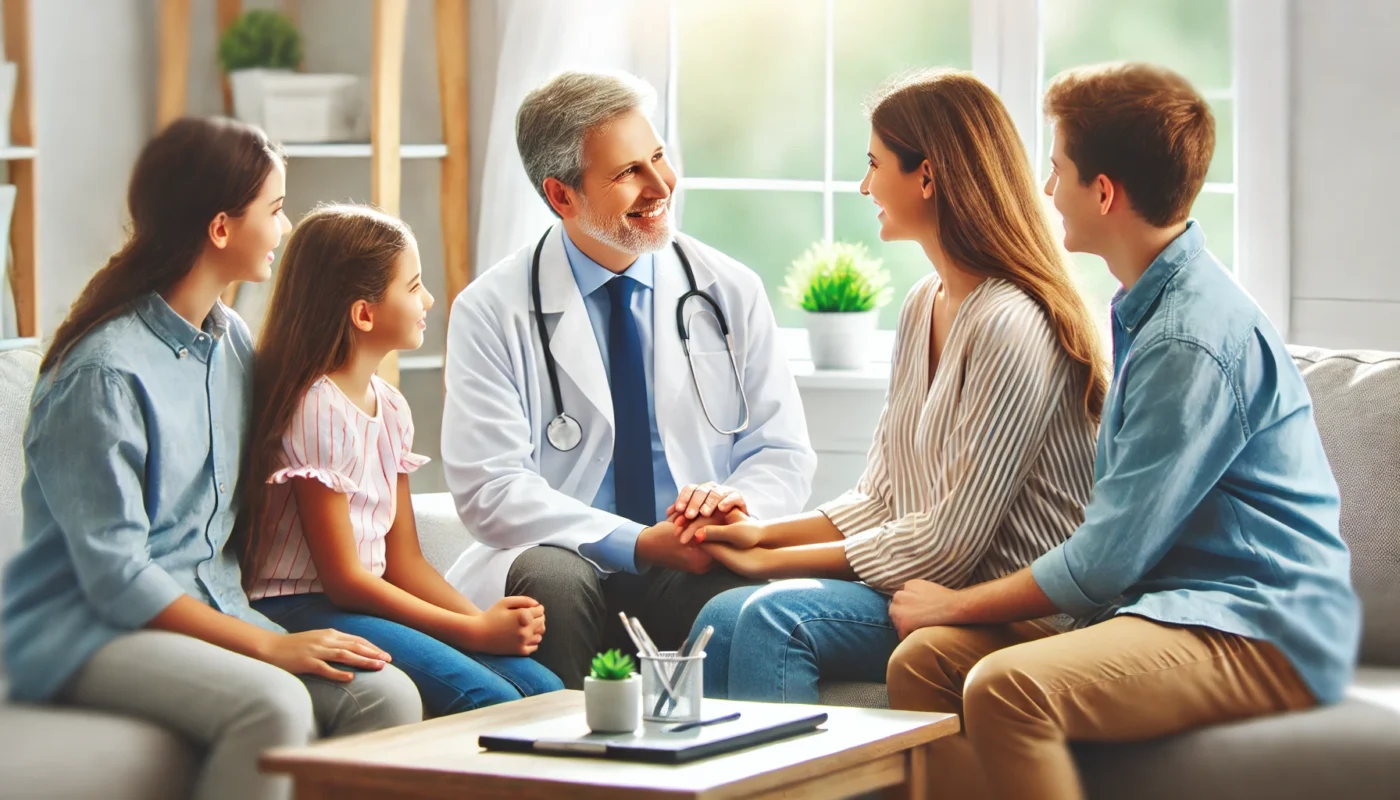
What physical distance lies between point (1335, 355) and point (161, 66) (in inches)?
101

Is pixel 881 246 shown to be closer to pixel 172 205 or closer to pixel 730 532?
pixel 730 532

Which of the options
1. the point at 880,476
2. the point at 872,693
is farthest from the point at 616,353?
the point at 872,693

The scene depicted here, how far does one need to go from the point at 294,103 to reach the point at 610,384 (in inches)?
54.8

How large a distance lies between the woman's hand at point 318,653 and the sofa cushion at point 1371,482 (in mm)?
1344

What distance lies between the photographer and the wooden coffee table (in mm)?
1378

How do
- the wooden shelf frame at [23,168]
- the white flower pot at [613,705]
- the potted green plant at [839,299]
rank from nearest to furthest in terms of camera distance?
the white flower pot at [613,705] < the wooden shelf frame at [23,168] < the potted green plant at [839,299]

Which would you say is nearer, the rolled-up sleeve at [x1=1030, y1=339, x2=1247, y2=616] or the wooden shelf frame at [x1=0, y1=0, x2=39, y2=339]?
the rolled-up sleeve at [x1=1030, y1=339, x2=1247, y2=616]

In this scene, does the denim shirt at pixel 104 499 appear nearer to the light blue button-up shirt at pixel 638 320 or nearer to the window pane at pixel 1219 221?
the light blue button-up shirt at pixel 638 320

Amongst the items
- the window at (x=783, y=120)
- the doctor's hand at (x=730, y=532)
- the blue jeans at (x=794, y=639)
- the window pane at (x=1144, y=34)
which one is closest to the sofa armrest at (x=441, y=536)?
the doctor's hand at (x=730, y=532)

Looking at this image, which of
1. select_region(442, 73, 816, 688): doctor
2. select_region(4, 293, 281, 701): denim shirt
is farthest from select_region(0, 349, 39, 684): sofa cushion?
select_region(442, 73, 816, 688): doctor

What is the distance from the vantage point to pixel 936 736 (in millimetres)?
1614

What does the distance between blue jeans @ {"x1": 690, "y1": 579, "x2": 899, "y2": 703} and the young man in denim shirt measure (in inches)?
6.3

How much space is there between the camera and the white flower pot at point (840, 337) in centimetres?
316

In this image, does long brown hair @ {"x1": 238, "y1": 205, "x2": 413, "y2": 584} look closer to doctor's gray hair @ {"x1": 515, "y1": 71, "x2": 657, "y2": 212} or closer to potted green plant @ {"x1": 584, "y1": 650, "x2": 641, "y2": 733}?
doctor's gray hair @ {"x1": 515, "y1": 71, "x2": 657, "y2": 212}
